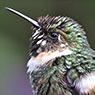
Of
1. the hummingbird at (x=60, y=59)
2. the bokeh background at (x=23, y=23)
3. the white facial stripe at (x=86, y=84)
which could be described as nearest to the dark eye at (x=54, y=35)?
the hummingbird at (x=60, y=59)

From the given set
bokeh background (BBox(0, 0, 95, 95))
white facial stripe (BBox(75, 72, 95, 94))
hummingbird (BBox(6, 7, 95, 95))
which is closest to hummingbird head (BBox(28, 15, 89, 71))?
hummingbird (BBox(6, 7, 95, 95))

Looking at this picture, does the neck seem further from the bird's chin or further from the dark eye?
the dark eye

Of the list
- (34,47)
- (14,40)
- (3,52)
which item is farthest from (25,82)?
(34,47)

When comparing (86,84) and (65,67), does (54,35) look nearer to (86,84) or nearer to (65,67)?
(65,67)

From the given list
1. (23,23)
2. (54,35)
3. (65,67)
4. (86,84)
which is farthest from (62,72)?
(23,23)

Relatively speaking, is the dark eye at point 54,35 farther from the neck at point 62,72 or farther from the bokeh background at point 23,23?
the bokeh background at point 23,23

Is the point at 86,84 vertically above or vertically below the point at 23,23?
below
